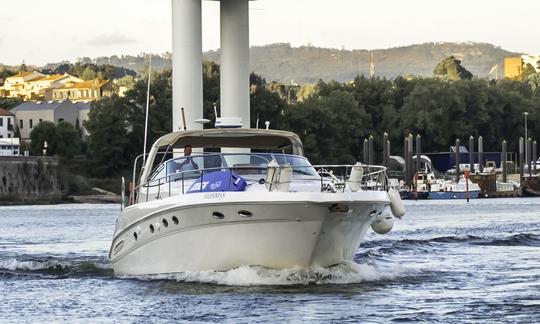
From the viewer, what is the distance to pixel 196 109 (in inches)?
2009

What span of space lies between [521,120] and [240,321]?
136 meters

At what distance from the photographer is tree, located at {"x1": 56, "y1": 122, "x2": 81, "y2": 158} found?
14200 centimetres

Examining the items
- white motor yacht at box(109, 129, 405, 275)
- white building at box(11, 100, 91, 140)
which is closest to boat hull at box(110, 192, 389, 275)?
white motor yacht at box(109, 129, 405, 275)

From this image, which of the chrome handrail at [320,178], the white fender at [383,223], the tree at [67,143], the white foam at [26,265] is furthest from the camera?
the tree at [67,143]

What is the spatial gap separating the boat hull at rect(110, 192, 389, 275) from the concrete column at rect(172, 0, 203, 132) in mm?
24110

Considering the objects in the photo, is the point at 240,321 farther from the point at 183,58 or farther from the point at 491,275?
the point at 183,58

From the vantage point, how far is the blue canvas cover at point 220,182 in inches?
988

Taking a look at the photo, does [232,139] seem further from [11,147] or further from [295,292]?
[11,147]

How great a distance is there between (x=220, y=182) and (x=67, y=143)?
4741 inches

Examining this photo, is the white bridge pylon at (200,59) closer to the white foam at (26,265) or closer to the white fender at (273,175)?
the white foam at (26,265)

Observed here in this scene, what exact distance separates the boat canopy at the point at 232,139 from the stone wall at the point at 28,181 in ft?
313

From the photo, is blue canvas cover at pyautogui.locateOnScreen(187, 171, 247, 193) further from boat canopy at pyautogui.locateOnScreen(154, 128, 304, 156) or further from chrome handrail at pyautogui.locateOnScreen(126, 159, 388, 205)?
boat canopy at pyautogui.locateOnScreen(154, 128, 304, 156)

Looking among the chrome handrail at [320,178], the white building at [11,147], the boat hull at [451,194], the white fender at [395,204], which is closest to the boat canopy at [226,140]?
the chrome handrail at [320,178]

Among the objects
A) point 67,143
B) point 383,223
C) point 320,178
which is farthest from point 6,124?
point 320,178
